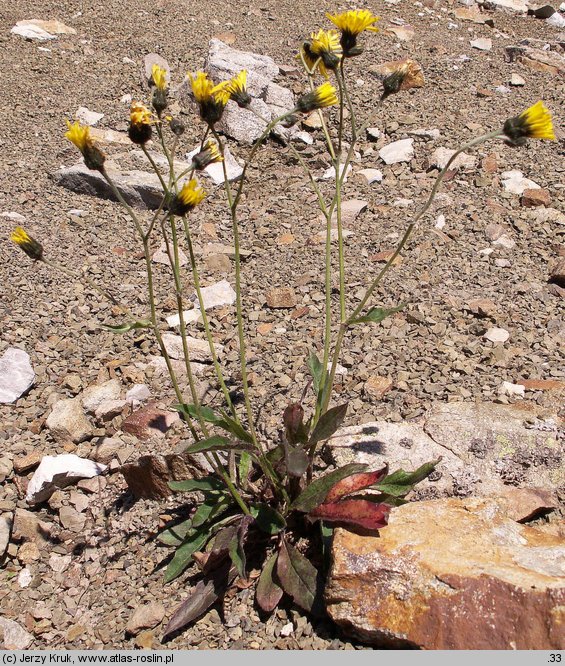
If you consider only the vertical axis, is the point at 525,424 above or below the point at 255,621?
above

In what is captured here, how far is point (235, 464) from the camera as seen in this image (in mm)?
2654

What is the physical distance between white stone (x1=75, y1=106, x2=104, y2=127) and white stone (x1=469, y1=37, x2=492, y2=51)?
10.9 feet

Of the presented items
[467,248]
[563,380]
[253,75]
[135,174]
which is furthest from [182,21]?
[563,380]

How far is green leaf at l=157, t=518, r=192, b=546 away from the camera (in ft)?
8.27

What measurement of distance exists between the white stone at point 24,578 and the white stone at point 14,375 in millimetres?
851

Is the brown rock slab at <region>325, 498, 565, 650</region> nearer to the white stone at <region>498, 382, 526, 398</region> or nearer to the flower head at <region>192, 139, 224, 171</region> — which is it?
the white stone at <region>498, 382, 526, 398</region>

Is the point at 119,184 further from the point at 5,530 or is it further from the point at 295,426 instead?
the point at 295,426

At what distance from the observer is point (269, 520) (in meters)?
2.44

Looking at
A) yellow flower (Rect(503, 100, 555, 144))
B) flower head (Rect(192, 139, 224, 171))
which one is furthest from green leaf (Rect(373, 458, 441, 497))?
flower head (Rect(192, 139, 224, 171))

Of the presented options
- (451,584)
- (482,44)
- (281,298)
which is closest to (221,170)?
(281,298)

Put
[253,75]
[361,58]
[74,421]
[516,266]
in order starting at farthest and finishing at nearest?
1. [361,58]
2. [253,75]
3. [516,266]
4. [74,421]

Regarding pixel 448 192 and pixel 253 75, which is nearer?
pixel 448 192

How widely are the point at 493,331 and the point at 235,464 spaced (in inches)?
58.4

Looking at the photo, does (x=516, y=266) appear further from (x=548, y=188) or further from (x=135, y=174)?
(x=135, y=174)
